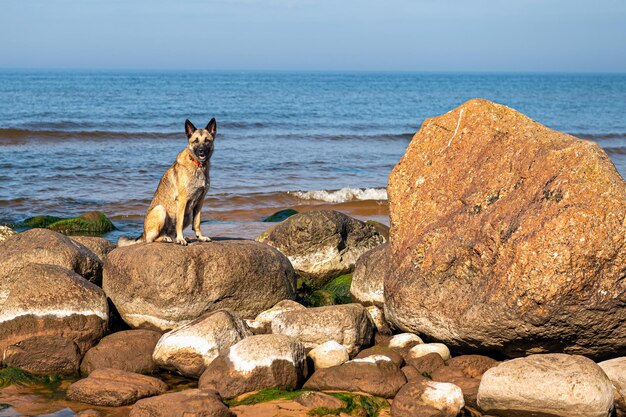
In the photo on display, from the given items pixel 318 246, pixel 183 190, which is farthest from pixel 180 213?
pixel 318 246

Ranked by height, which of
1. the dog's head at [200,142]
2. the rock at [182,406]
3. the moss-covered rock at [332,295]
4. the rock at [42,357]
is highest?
the dog's head at [200,142]

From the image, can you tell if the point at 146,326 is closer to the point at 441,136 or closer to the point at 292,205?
the point at 441,136

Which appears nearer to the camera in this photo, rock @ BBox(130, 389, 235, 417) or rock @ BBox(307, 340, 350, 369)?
rock @ BBox(130, 389, 235, 417)

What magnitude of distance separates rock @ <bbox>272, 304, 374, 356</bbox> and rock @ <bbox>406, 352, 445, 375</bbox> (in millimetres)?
807

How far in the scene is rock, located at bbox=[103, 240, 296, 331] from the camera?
9.35 meters

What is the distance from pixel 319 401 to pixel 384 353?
4.79 ft

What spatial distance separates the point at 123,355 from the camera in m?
8.64

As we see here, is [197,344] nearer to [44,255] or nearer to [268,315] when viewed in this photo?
[268,315]

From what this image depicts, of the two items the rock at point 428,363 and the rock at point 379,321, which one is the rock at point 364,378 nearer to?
the rock at point 428,363

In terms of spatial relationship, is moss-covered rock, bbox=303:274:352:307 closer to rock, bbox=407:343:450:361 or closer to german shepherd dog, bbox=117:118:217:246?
german shepherd dog, bbox=117:118:217:246

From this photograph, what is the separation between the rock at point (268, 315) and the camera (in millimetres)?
9336

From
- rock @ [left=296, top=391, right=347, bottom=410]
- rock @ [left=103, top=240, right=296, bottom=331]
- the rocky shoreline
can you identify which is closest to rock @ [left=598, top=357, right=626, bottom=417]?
the rocky shoreline

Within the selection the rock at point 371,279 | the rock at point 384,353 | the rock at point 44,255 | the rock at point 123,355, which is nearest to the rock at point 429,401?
the rock at point 384,353

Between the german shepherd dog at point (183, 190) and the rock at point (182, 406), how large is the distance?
11.2 feet
